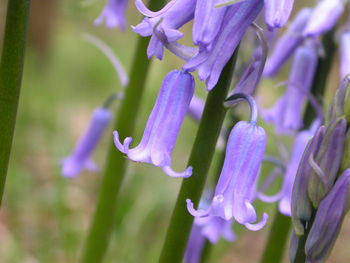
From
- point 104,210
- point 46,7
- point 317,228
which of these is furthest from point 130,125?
point 46,7

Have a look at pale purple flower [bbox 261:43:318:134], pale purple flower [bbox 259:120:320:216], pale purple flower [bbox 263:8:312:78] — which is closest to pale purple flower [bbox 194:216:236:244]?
pale purple flower [bbox 259:120:320:216]

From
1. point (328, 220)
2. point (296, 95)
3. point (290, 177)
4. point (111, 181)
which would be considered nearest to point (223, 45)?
point (328, 220)

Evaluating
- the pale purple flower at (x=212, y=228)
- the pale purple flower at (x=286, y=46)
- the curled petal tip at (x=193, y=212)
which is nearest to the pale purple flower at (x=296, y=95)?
the pale purple flower at (x=286, y=46)

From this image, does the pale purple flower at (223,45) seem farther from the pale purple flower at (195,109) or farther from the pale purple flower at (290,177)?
the pale purple flower at (195,109)

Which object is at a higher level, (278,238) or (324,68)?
(324,68)

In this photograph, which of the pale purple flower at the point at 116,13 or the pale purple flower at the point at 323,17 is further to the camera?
the pale purple flower at the point at 116,13

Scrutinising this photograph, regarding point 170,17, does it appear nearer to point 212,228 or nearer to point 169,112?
point 169,112
